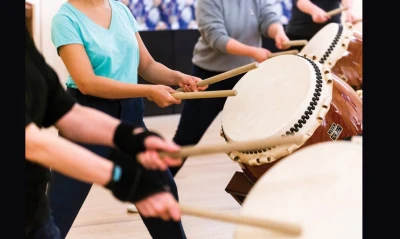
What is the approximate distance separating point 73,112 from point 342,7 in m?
2.11

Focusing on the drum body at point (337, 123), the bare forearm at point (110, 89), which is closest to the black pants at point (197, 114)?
the drum body at point (337, 123)

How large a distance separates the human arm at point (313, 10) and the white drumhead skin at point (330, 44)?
0.27 metres

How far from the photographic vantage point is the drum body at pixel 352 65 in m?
2.64

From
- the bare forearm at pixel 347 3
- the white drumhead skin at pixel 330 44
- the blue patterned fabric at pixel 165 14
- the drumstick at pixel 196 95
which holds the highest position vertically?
the drumstick at pixel 196 95

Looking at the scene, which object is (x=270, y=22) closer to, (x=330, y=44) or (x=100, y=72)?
(x=330, y=44)

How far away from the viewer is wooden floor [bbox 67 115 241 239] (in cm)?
257

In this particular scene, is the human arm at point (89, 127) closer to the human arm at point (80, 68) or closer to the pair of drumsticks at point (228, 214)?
the pair of drumsticks at point (228, 214)

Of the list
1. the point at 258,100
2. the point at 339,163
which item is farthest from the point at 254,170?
the point at 339,163

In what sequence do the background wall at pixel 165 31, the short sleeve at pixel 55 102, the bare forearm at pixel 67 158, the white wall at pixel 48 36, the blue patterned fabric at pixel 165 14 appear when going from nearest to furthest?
the bare forearm at pixel 67 158, the short sleeve at pixel 55 102, the white wall at pixel 48 36, the background wall at pixel 165 31, the blue patterned fabric at pixel 165 14

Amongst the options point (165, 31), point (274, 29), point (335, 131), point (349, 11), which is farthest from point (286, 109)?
point (165, 31)

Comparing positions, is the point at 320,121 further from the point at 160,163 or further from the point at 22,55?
the point at 22,55

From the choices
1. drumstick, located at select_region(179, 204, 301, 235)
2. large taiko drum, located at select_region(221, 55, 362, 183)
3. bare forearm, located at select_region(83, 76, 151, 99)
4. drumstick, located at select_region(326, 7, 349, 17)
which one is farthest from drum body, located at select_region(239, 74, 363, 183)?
drumstick, located at select_region(326, 7, 349, 17)

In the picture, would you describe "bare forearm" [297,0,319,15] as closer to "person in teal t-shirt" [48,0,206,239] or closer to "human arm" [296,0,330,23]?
"human arm" [296,0,330,23]
